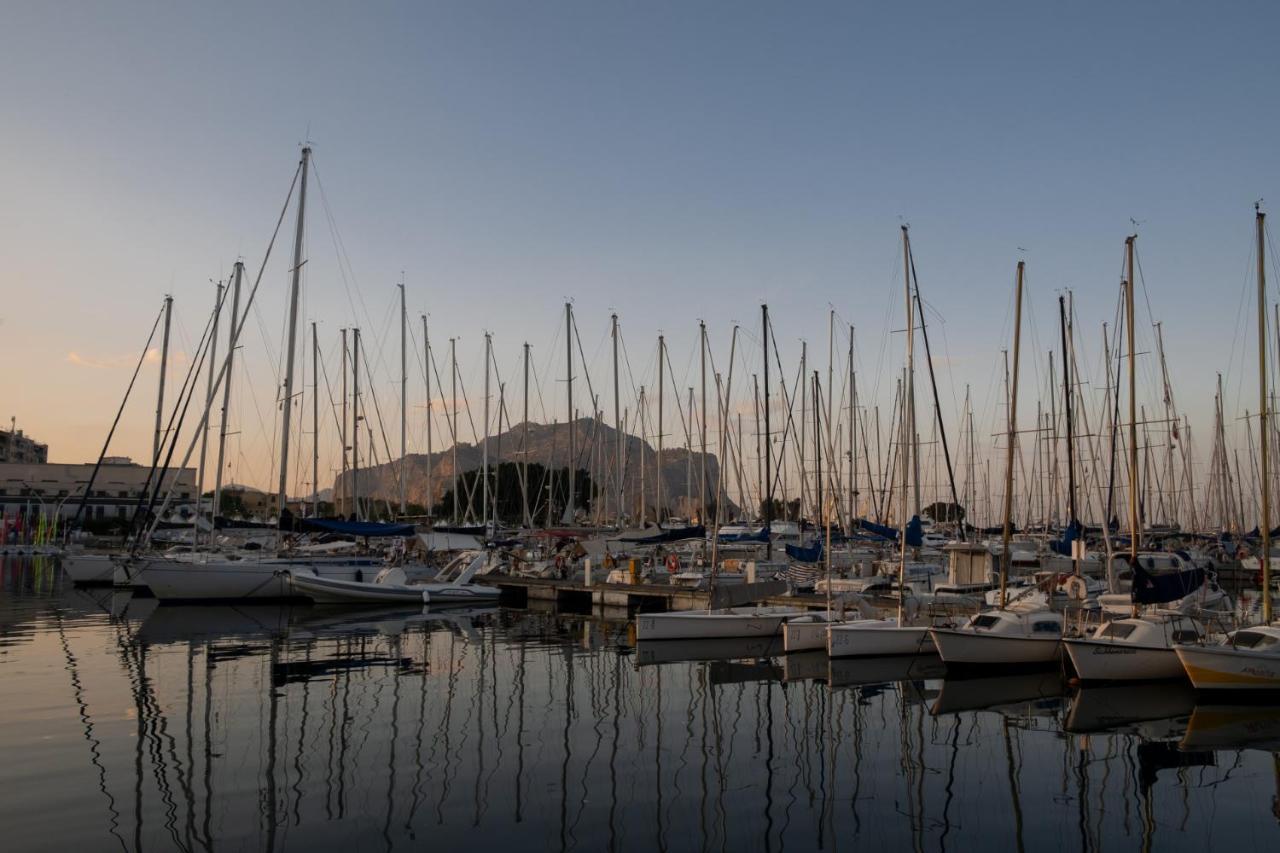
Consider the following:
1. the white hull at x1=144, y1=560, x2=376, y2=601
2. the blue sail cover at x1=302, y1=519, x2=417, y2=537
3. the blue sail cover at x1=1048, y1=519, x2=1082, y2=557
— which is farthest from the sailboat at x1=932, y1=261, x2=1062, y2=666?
the white hull at x1=144, y1=560, x2=376, y2=601

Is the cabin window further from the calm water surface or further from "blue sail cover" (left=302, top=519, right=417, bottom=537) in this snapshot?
"blue sail cover" (left=302, top=519, right=417, bottom=537)

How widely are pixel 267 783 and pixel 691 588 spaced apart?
28021mm

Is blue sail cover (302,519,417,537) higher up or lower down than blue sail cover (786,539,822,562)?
higher up

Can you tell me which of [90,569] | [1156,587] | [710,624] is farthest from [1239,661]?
[90,569]

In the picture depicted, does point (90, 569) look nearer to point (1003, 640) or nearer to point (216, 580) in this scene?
point (216, 580)

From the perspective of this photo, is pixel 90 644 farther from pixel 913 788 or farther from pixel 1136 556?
pixel 1136 556

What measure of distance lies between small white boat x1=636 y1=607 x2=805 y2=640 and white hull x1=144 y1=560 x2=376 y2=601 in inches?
748

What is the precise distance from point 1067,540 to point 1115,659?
67.9ft

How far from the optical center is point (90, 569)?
51438mm

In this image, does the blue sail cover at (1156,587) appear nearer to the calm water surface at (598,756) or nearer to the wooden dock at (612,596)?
the calm water surface at (598,756)

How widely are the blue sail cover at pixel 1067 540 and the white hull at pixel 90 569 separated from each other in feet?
154

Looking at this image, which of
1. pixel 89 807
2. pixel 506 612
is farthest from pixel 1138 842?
pixel 506 612

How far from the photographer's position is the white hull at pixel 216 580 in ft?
131

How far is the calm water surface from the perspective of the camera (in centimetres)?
1183
